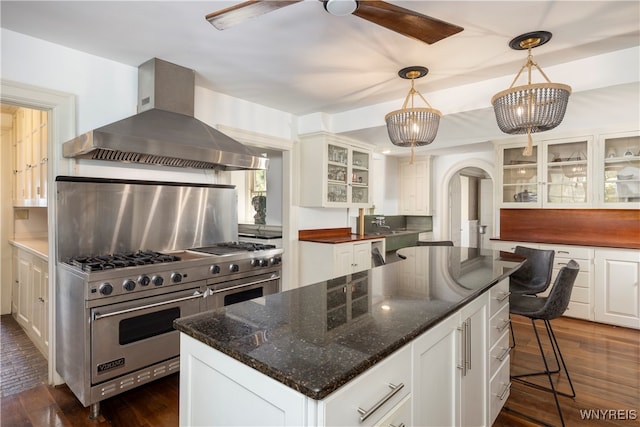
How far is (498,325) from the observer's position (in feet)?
6.27

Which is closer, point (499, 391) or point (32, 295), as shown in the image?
point (499, 391)

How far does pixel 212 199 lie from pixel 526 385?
2.99m

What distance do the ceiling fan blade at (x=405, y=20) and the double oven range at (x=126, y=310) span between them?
1.93m

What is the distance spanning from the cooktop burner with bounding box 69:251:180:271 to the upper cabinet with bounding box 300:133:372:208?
6.27ft

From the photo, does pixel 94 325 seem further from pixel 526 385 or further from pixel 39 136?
pixel 526 385

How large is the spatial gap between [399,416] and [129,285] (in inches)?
70.3

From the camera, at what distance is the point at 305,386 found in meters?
0.74

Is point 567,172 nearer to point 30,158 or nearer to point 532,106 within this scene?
point 532,106

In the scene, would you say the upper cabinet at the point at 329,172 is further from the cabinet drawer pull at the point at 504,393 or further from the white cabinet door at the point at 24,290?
the white cabinet door at the point at 24,290

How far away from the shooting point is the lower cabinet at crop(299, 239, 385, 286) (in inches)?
152

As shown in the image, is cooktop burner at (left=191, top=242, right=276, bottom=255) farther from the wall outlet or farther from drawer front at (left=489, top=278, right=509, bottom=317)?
the wall outlet

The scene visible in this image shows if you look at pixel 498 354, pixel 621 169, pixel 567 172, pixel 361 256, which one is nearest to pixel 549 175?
pixel 567 172

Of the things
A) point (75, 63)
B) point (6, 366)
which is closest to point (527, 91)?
point (75, 63)

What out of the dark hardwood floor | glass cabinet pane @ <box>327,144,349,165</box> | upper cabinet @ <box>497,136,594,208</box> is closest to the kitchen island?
the dark hardwood floor
